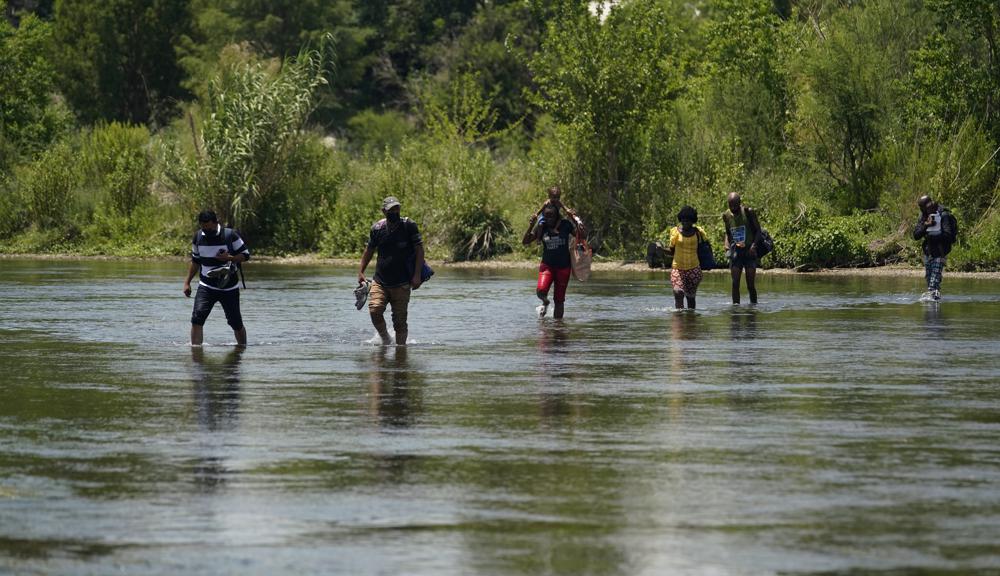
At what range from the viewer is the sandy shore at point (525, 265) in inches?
1551

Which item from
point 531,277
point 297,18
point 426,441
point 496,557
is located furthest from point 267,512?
point 297,18

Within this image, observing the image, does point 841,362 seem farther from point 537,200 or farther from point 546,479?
point 537,200

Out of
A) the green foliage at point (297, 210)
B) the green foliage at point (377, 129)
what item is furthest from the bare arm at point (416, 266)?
the green foliage at point (377, 129)

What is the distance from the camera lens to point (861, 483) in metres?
10.7

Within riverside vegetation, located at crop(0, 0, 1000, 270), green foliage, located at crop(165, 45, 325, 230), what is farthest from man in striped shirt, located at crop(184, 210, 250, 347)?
green foliage, located at crop(165, 45, 325, 230)

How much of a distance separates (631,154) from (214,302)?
29149mm

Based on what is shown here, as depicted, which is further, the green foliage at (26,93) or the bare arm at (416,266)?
the green foliage at (26,93)

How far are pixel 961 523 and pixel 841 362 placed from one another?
928 centimetres

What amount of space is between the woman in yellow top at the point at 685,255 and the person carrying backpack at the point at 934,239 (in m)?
4.04

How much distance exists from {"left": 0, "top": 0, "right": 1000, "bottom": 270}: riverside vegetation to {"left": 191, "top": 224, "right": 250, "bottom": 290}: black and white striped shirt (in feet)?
75.6

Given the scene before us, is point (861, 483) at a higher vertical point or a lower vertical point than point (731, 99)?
lower

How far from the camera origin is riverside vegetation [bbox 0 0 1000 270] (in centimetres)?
4334

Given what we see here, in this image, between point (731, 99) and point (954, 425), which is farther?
point (731, 99)

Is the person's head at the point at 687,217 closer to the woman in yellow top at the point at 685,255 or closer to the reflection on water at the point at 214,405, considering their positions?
the woman in yellow top at the point at 685,255
